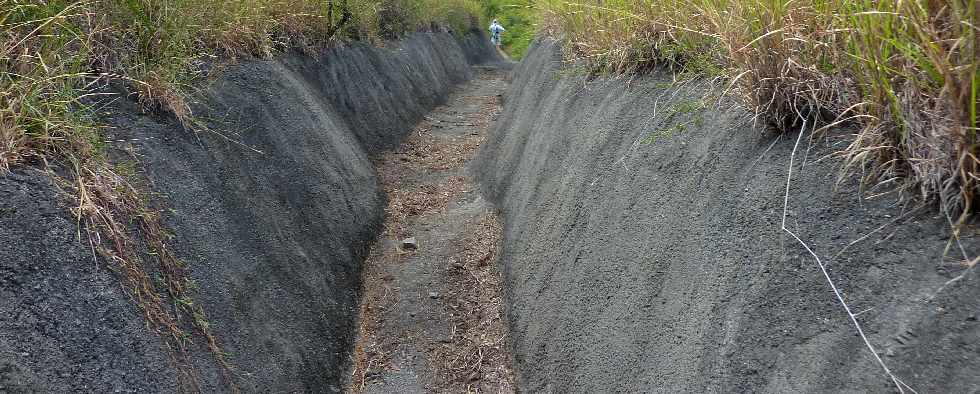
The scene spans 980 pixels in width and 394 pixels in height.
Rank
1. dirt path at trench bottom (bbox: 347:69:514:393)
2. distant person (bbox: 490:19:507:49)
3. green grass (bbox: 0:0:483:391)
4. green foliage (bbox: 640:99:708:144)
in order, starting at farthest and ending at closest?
distant person (bbox: 490:19:507:49), dirt path at trench bottom (bbox: 347:69:514:393), green foliage (bbox: 640:99:708:144), green grass (bbox: 0:0:483:391)

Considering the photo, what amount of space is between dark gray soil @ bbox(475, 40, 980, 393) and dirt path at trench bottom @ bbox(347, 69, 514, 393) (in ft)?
0.91

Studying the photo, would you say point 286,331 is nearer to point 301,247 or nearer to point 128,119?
point 301,247

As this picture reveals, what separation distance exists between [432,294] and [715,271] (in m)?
2.63

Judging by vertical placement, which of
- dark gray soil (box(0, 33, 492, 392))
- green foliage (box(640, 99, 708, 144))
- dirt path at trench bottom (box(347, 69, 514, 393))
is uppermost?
green foliage (box(640, 99, 708, 144))

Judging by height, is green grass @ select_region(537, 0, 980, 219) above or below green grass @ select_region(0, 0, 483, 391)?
above

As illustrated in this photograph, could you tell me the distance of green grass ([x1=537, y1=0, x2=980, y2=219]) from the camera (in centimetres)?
140

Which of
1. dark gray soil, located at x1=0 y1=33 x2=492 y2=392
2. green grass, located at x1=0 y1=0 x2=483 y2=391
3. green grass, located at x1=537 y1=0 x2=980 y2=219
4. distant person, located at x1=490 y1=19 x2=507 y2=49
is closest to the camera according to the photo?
green grass, located at x1=537 y1=0 x2=980 y2=219

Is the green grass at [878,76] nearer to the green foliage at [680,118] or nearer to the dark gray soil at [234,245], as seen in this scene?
the green foliage at [680,118]

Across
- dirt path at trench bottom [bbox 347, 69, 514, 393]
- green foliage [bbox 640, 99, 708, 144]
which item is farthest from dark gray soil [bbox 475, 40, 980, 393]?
dirt path at trench bottom [bbox 347, 69, 514, 393]

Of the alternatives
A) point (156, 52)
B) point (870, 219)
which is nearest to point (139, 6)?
point (156, 52)

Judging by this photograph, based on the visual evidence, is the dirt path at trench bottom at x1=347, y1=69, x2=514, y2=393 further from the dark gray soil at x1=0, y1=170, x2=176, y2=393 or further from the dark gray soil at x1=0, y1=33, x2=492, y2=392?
the dark gray soil at x1=0, y1=170, x2=176, y2=393

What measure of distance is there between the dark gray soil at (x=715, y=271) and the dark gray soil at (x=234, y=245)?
1.39m

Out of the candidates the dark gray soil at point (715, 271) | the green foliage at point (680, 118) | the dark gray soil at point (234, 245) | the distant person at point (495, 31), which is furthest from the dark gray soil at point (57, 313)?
the distant person at point (495, 31)

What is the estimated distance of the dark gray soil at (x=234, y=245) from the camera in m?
2.08
